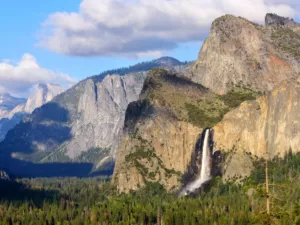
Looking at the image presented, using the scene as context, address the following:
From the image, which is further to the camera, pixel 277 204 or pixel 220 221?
pixel 220 221

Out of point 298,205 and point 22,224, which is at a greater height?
point 298,205

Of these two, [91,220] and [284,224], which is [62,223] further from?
[284,224]

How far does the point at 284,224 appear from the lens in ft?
161

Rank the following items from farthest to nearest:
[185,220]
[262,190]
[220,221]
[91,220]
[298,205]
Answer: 1. [91,220]
2. [185,220]
3. [220,221]
4. [298,205]
5. [262,190]

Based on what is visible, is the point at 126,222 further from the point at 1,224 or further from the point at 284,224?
the point at 284,224

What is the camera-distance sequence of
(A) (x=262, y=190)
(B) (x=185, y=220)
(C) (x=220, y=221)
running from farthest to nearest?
(B) (x=185, y=220)
(C) (x=220, y=221)
(A) (x=262, y=190)

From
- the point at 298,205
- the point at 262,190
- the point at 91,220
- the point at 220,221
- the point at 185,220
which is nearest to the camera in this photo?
the point at 262,190

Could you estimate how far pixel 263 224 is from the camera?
47.8 metres

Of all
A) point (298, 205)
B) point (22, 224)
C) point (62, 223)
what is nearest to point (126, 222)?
point (62, 223)

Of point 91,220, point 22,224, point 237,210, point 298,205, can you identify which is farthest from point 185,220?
point 298,205

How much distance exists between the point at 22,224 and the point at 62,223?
1492 cm

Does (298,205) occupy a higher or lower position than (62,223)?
higher

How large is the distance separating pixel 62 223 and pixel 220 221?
212 ft

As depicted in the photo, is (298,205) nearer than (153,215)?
Yes
